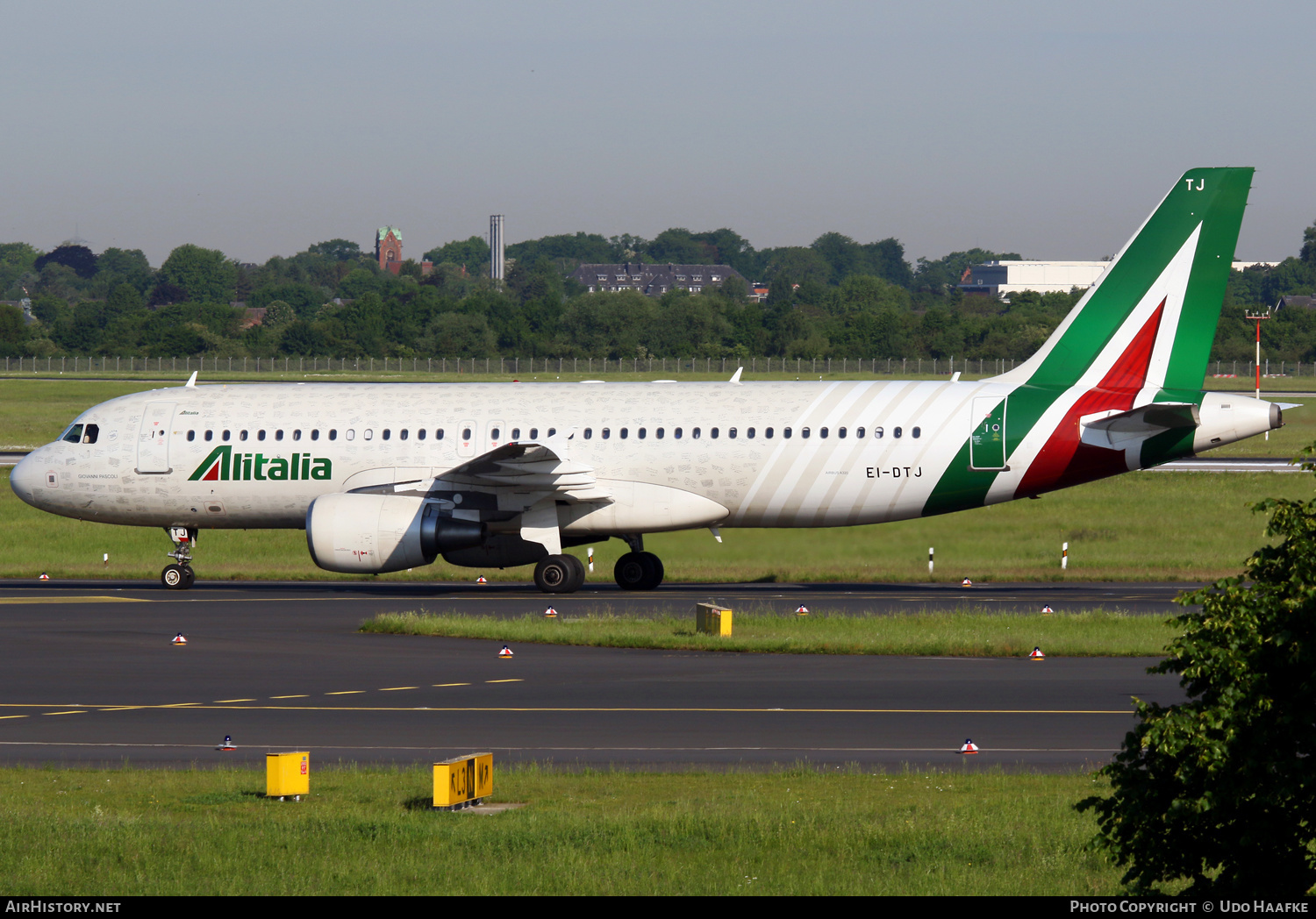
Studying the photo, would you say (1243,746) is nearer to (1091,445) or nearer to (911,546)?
(1091,445)

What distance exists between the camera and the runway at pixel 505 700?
1697cm

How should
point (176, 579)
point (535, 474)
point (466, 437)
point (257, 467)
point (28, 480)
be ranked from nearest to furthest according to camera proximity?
point (535, 474)
point (466, 437)
point (257, 467)
point (176, 579)
point (28, 480)

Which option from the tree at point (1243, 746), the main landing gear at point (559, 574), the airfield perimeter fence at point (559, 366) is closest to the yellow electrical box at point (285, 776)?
the tree at point (1243, 746)

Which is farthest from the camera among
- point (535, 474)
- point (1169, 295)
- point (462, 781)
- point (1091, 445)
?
point (535, 474)

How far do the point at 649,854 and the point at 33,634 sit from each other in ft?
62.0

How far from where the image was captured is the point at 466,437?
34031mm

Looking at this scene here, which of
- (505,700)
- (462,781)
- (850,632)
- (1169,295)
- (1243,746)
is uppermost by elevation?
(1169,295)

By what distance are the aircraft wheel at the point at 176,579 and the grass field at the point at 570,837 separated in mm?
20809

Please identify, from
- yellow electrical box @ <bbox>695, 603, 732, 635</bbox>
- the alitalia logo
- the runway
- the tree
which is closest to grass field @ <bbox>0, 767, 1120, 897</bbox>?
the runway

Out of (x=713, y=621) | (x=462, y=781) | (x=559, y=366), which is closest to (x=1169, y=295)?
(x=713, y=621)

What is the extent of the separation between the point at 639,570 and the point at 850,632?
10.2m

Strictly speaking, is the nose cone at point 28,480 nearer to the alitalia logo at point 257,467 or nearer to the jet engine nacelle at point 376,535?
the alitalia logo at point 257,467

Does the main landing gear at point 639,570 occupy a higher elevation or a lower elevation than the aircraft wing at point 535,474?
lower

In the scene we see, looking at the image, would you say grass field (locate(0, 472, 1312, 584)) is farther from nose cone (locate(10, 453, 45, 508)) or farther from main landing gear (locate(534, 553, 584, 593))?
nose cone (locate(10, 453, 45, 508))
